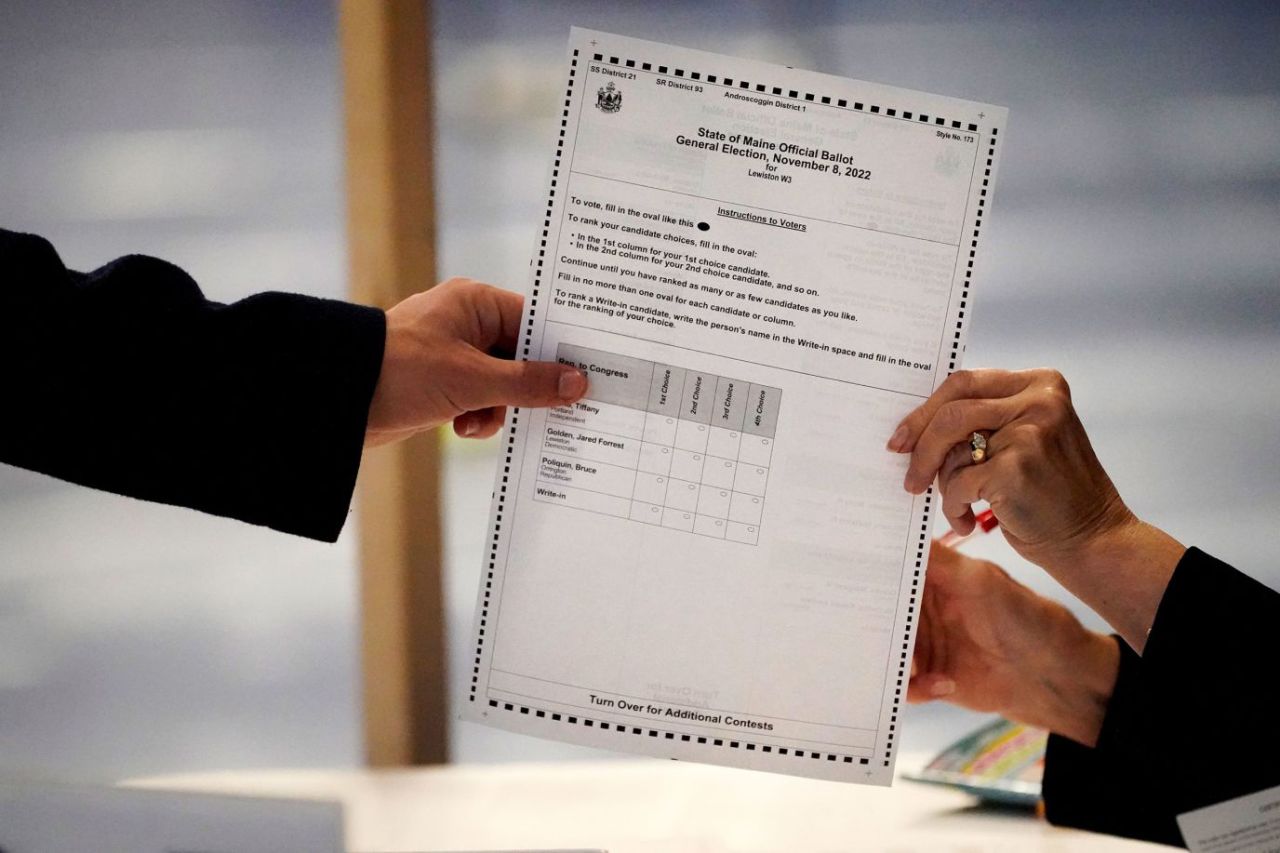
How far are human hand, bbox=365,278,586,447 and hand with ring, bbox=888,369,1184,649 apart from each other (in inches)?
12.5

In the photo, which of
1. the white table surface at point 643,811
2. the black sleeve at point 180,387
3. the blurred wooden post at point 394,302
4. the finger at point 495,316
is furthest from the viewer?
the blurred wooden post at point 394,302

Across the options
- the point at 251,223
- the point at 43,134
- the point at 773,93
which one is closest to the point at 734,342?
the point at 773,93

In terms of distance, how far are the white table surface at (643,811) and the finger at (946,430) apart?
0.51 meters

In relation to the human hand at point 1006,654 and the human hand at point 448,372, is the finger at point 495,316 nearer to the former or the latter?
the human hand at point 448,372

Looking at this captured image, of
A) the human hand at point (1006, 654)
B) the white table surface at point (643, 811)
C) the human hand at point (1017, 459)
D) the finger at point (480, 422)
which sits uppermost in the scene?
the human hand at point (1017, 459)

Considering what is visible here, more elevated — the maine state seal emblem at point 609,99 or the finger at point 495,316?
the maine state seal emblem at point 609,99

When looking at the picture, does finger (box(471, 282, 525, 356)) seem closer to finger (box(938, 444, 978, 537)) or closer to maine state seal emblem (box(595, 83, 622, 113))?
maine state seal emblem (box(595, 83, 622, 113))

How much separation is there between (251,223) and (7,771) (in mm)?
1073

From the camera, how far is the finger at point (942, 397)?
0.94 meters

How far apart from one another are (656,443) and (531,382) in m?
0.13

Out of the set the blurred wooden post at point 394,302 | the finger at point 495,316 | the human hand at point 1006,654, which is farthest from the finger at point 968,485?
the blurred wooden post at point 394,302

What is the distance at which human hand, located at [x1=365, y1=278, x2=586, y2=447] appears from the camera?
0.93m

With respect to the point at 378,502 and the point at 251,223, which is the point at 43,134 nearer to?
the point at 251,223

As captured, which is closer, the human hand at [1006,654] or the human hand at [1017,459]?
the human hand at [1017,459]
